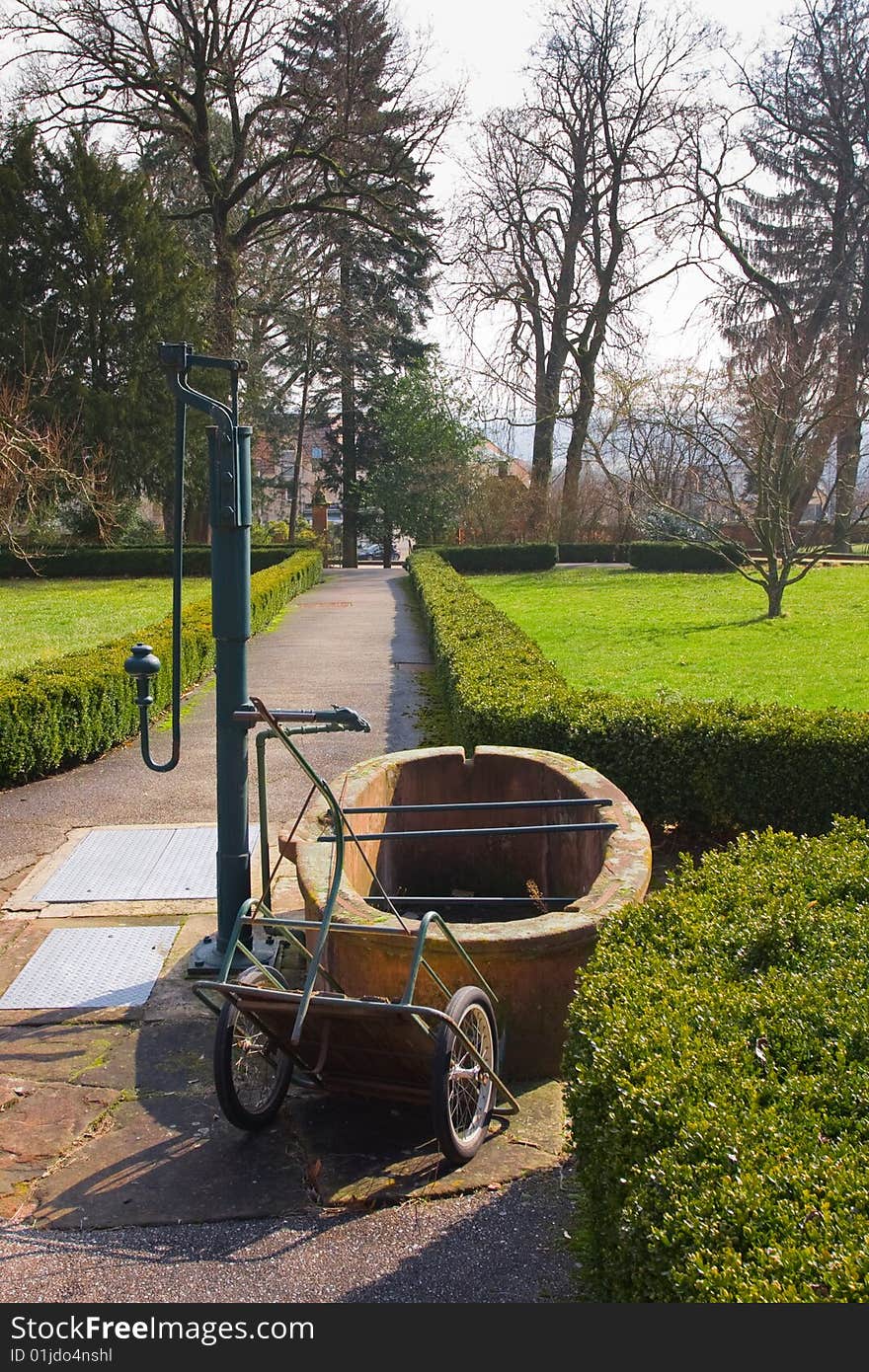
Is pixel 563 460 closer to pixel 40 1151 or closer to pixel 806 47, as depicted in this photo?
pixel 806 47

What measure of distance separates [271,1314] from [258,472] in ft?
161

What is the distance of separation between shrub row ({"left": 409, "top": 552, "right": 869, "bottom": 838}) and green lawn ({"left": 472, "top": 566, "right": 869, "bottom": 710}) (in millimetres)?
3857

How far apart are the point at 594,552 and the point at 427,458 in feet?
22.7

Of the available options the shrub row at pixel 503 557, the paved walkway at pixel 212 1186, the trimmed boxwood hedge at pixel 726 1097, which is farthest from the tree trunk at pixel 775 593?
the shrub row at pixel 503 557

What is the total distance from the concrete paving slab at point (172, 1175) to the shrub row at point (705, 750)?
379cm

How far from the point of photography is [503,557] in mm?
33094

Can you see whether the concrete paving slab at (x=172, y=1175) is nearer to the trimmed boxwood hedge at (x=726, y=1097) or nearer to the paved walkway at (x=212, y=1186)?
the paved walkway at (x=212, y=1186)

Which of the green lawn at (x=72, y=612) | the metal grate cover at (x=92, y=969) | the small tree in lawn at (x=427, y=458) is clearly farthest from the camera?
the small tree in lawn at (x=427, y=458)

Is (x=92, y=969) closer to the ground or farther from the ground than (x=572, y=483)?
closer to the ground

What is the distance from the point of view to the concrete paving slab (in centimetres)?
306

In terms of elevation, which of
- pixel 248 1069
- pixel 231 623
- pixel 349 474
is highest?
pixel 349 474

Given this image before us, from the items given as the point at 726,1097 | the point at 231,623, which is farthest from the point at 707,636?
the point at 726,1097

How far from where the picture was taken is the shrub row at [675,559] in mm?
30156

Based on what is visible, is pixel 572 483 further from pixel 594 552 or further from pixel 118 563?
pixel 118 563
